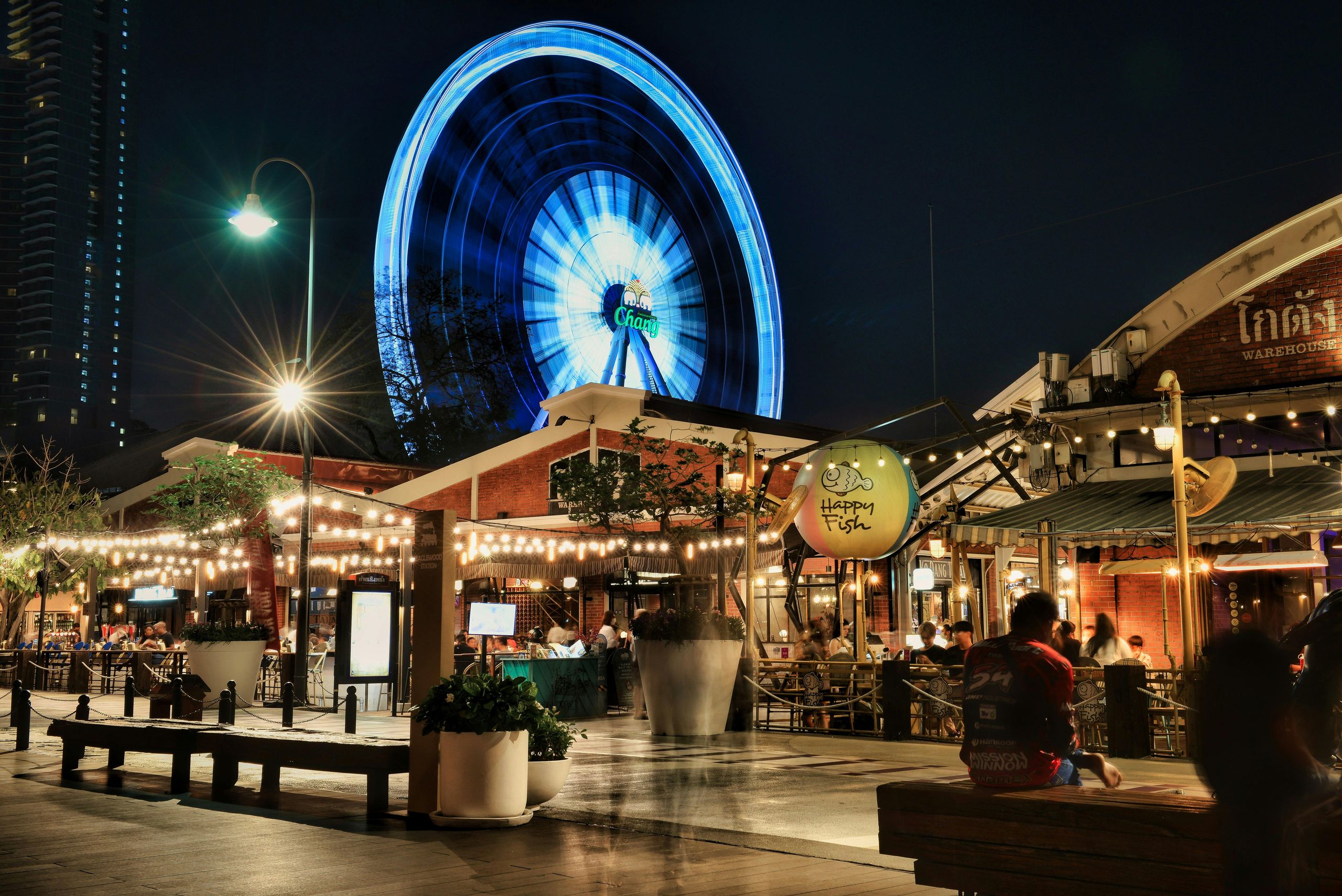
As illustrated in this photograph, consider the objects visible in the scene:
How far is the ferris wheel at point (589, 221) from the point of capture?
100ft

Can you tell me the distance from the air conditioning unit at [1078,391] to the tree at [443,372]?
2598 cm

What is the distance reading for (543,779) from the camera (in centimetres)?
815

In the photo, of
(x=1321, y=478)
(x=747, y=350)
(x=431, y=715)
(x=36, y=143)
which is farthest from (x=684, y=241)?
(x=36, y=143)

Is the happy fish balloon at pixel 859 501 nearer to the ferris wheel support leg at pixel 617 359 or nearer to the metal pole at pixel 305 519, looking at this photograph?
the metal pole at pixel 305 519

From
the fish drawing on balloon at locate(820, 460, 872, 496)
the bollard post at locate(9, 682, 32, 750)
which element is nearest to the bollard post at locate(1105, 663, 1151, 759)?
the fish drawing on balloon at locate(820, 460, 872, 496)

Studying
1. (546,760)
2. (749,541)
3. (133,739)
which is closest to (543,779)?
(546,760)

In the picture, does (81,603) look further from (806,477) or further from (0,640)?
(806,477)

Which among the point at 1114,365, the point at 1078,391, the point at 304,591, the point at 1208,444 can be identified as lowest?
the point at 304,591

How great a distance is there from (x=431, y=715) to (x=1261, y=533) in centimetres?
1012

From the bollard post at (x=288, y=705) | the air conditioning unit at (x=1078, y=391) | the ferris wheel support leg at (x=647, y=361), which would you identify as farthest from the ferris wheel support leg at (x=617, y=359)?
the bollard post at (x=288, y=705)

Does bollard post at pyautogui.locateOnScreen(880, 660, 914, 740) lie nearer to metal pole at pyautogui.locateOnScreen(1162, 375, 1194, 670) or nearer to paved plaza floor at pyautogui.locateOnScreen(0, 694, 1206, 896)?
paved plaza floor at pyautogui.locateOnScreen(0, 694, 1206, 896)

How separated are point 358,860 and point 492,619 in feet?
40.2

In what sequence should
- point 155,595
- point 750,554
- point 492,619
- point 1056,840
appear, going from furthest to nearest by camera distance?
point 155,595, point 492,619, point 750,554, point 1056,840

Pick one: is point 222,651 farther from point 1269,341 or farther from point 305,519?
point 1269,341
